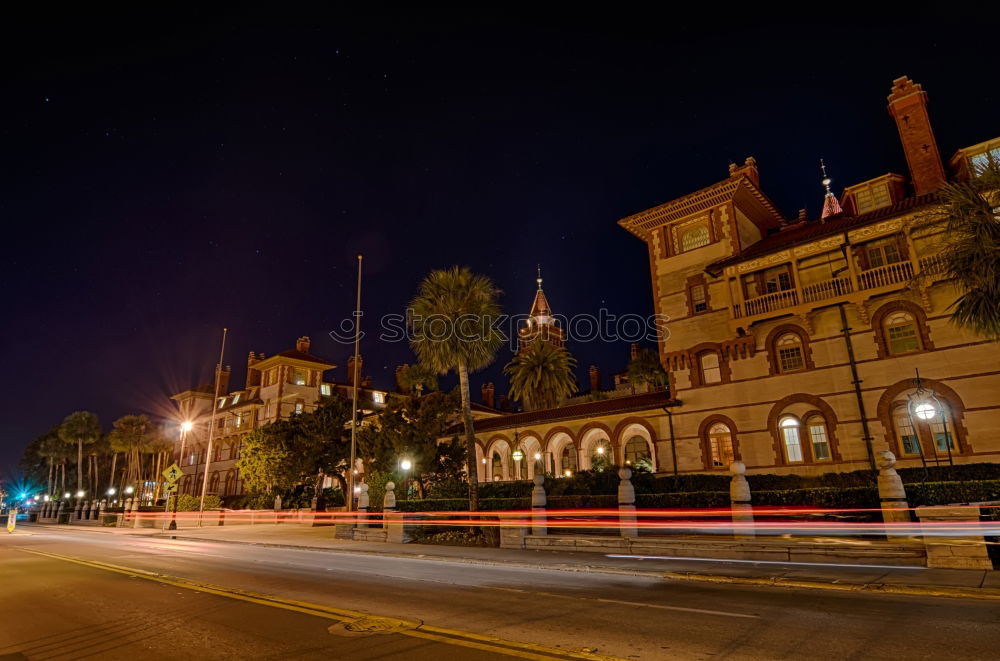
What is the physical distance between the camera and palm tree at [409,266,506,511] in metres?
24.5

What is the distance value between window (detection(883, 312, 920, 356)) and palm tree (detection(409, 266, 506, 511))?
666 inches

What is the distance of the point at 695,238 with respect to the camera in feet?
100.0

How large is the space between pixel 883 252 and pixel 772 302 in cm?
496

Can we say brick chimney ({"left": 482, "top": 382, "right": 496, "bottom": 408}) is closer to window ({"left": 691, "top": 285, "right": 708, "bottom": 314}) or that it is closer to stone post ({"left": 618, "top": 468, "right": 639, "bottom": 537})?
window ({"left": 691, "top": 285, "right": 708, "bottom": 314})

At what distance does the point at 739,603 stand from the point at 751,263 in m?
21.6

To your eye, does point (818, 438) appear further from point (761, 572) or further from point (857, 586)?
point (857, 586)

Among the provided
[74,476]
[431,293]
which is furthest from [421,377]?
[74,476]

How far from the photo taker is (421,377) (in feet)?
116

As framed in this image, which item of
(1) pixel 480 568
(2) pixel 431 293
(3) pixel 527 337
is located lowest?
(1) pixel 480 568

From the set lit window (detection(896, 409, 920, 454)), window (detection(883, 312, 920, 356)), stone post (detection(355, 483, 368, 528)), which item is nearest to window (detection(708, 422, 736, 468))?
lit window (detection(896, 409, 920, 454))

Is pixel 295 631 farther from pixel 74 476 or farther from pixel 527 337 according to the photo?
pixel 74 476

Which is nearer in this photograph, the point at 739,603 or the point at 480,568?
the point at 739,603

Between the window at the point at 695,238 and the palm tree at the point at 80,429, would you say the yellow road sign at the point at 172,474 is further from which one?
the palm tree at the point at 80,429

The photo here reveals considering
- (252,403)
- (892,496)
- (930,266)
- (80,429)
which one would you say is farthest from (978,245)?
(80,429)
